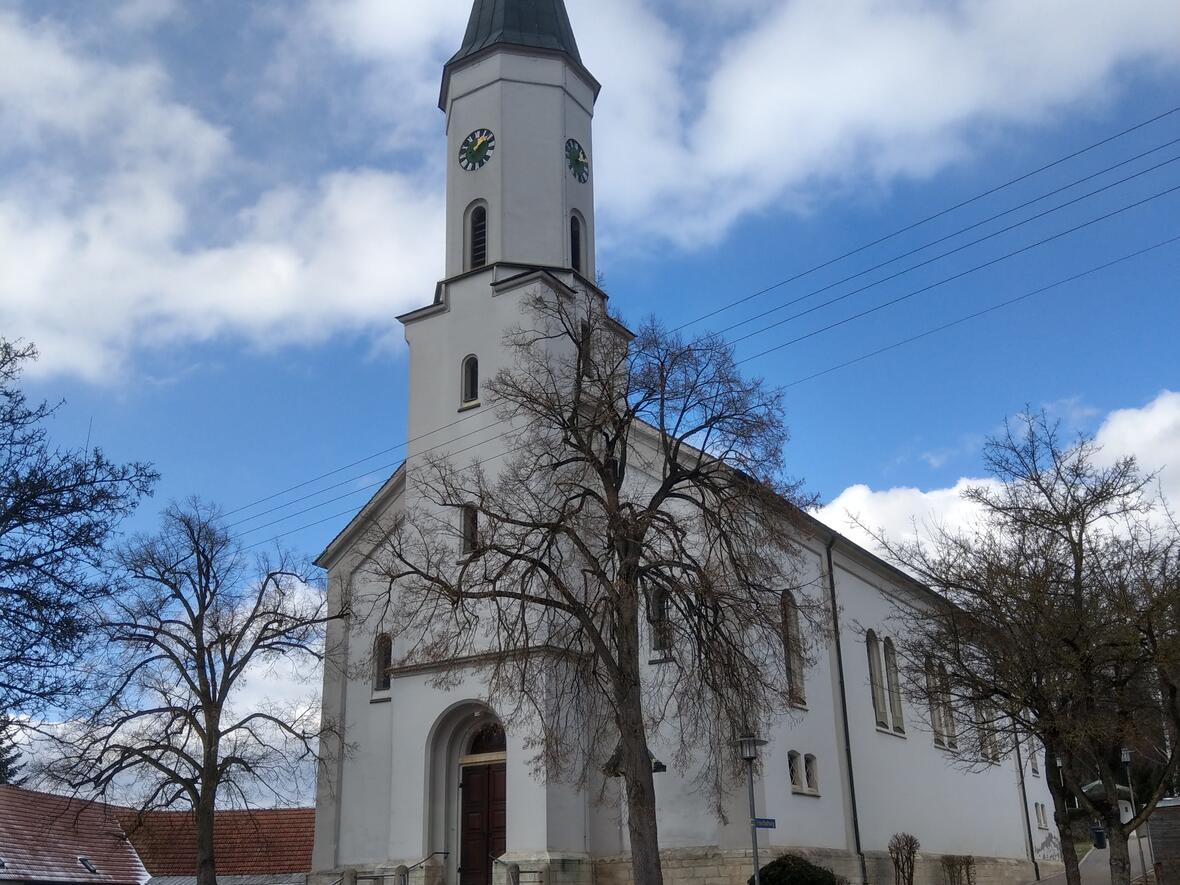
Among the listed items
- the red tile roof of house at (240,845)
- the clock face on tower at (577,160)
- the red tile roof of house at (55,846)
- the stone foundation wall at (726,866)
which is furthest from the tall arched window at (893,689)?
the red tile roof of house at (55,846)

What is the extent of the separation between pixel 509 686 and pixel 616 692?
1.80 metres

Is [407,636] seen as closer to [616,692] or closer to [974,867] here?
[616,692]

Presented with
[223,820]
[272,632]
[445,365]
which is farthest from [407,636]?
[223,820]

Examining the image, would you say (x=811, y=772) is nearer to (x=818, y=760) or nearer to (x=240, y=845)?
(x=818, y=760)

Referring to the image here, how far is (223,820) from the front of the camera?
40.5 meters

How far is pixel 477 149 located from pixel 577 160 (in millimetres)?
2745

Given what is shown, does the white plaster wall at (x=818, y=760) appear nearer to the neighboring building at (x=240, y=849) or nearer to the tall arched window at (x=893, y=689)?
the tall arched window at (x=893, y=689)

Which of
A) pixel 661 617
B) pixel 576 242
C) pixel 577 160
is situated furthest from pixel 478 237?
pixel 661 617

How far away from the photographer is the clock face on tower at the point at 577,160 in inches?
1265

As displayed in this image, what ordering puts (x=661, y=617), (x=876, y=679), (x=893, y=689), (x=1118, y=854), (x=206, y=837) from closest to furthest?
1. (x=1118, y=854)
2. (x=661, y=617)
3. (x=206, y=837)
4. (x=876, y=679)
5. (x=893, y=689)

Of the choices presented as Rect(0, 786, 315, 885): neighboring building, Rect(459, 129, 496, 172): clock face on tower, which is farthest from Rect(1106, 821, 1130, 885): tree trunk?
Rect(0, 786, 315, 885): neighboring building

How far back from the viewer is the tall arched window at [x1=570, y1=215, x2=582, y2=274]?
31656 mm

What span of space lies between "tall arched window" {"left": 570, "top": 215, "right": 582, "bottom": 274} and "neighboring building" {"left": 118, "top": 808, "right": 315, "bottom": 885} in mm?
19496

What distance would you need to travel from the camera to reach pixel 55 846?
37.3m
